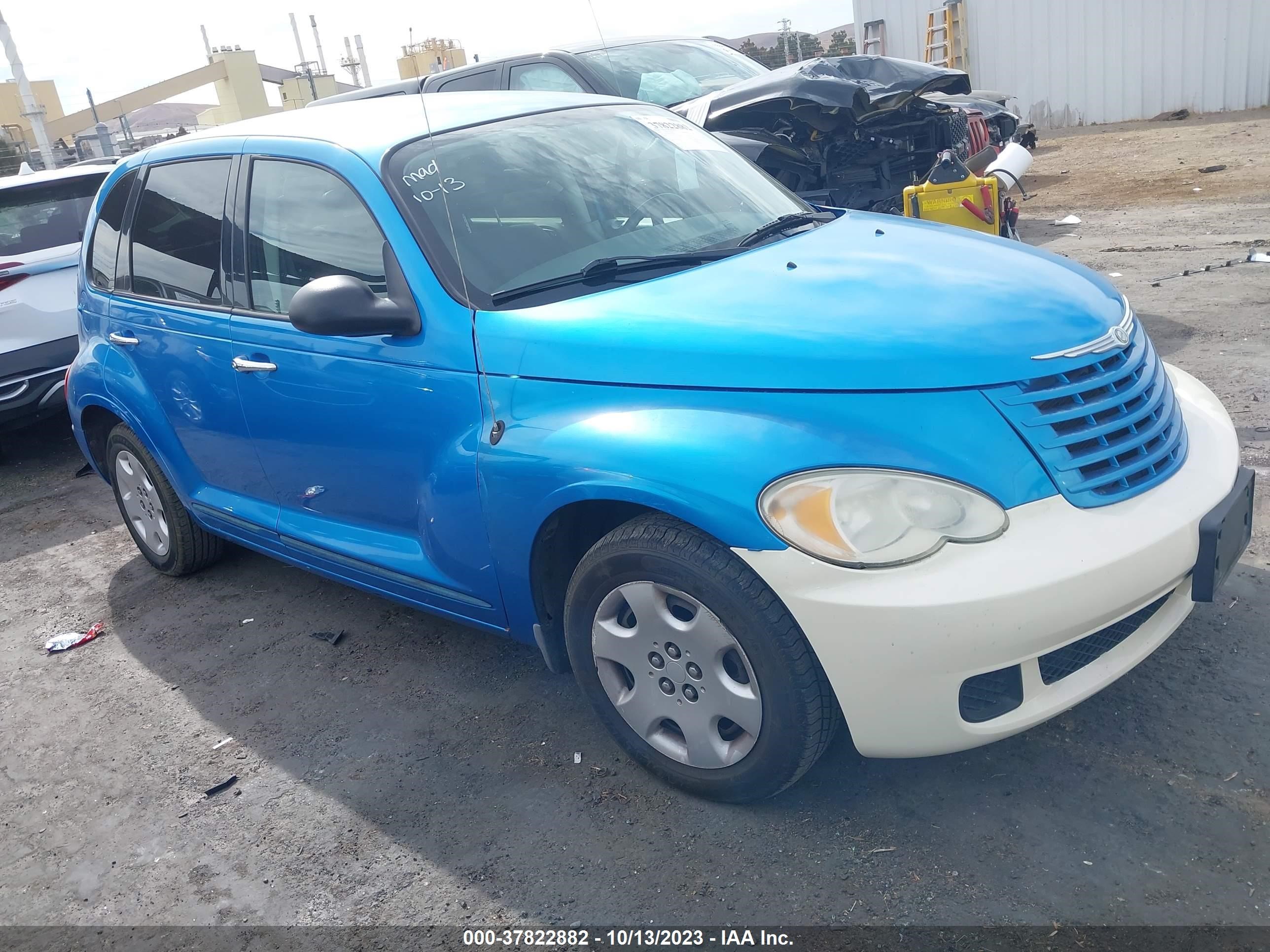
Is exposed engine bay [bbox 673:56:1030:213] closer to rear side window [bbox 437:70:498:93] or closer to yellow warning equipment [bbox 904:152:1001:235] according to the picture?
yellow warning equipment [bbox 904:152:1001:235]

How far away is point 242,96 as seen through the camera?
130ft

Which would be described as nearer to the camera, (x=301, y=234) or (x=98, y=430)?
(x=301, y=234)

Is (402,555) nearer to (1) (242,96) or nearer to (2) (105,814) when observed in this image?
(2) (105,814)

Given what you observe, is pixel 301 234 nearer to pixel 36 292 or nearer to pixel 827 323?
pixel 827 323

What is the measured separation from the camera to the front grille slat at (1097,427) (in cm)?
234

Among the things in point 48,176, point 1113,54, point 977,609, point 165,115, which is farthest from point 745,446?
point 165,115

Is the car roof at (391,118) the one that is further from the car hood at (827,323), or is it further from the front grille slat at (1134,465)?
the front grille slat at (1134,465)

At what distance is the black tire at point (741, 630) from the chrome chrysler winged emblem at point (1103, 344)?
0.85 metres

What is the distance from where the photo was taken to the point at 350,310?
288cm

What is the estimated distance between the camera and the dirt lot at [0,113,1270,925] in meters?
2.38

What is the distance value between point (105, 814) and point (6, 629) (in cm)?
185

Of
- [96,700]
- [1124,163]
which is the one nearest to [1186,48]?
[1124,163]

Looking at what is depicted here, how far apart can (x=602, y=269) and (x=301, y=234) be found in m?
1.10

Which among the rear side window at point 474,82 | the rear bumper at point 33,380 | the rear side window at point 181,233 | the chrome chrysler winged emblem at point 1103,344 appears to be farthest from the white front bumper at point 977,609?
the rear side window at point 474,82
